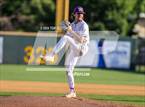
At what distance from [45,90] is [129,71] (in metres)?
13.3

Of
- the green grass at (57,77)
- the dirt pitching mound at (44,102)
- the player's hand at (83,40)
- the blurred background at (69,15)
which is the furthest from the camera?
the blurred background at (69,15)

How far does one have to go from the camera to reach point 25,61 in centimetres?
2992

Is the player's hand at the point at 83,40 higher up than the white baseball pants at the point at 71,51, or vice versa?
the player's hand at the point at 83,40

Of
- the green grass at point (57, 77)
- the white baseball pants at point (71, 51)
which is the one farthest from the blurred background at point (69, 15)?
the white baseball pants at point (71, 51)

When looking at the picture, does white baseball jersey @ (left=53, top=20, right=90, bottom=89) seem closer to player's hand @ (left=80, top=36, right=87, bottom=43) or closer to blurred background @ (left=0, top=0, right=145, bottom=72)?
player's hand @ (left=80, top=36, right=87, bottom=43)

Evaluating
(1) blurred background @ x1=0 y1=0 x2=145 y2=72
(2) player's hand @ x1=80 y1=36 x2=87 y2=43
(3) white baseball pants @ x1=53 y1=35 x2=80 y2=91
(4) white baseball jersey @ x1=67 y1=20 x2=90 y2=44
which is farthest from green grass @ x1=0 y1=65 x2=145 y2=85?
(2) player's hand @ x1=80 y1=36 x2=87 y2=43

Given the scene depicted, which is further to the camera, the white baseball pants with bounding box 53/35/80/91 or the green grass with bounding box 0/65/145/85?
the green grass with bounding box 0/65/145/85

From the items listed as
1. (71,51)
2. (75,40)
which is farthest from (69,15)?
(75,40)

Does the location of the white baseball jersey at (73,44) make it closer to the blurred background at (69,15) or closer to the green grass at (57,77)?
the green grass at (57,77)

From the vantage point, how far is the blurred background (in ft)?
98.5

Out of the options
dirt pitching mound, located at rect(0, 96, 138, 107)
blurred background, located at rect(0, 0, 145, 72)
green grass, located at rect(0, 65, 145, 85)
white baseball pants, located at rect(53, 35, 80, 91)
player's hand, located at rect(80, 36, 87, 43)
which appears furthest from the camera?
blurred background, located at rect(0, 0, 145, 72)

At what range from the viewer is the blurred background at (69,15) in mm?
30016

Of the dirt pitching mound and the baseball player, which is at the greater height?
the baseball player

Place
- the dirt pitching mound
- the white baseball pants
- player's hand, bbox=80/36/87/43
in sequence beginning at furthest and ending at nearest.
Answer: the white baseball pants → player's hand, bbox=80/36/87/43 → the dirt pitching mound
